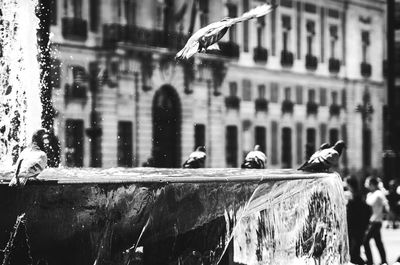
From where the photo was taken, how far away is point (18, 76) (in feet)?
68.1

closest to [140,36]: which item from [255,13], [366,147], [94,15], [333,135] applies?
[94,15]

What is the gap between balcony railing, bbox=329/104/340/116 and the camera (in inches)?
1792

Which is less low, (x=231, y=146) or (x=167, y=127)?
(x=167, y=127)

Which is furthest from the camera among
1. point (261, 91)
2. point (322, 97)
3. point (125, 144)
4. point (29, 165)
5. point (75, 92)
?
point (322, 97)

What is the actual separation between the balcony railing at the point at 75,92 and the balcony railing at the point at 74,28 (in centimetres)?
160

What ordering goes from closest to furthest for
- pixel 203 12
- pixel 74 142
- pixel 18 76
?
pixel 18 76 → pixel 74 142 → pixel 203 12

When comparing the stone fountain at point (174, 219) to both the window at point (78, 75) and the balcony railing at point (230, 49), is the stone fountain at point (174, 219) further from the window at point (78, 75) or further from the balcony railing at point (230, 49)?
the balcony railing at point (230, 49)

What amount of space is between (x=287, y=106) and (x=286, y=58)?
211 cm

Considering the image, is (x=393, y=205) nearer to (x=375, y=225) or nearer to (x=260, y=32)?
(x=375, y=225)

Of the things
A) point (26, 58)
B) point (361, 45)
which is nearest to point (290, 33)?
point (361, 45)

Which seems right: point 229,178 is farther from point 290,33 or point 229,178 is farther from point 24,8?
point 290,33

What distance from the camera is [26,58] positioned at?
23516 mm

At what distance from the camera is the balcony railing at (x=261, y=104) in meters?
40.7

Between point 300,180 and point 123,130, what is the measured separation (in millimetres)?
25393
